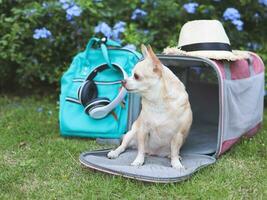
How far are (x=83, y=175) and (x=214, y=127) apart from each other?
1416 mm

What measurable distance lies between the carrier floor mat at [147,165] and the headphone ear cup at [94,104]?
0.43 meters

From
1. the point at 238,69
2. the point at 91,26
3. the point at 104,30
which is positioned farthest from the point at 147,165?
→ the point at 91,26

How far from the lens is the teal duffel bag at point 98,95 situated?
3453mm

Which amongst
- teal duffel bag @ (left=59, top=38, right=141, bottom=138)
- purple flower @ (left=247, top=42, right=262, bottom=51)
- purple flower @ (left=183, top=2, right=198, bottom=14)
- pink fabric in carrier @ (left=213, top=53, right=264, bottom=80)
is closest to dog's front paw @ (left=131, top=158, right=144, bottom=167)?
teal duffel bag @ (left=59, top=38, right=141, bottom=138)

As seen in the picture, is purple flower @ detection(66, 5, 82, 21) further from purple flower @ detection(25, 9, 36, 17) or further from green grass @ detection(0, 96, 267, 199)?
green grass @ detection(0, 96, 267, 199)

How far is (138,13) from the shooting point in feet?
15.3

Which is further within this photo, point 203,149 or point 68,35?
point 68,35

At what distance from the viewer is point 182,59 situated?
10.4ft

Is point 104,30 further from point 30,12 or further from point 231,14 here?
point 231,14

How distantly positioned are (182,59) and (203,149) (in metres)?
0.63

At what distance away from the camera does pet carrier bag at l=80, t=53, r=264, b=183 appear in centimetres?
273

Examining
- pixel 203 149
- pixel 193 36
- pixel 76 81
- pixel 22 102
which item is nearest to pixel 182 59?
pixel 193 36

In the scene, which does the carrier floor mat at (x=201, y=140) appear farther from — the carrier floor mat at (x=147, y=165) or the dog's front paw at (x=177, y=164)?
the dog's front paw at (x=177, y=164)

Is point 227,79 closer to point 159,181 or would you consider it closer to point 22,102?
point 159,181
